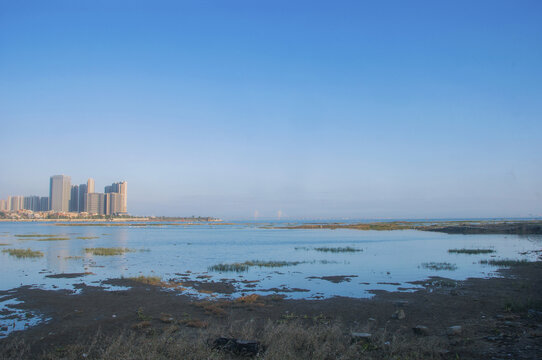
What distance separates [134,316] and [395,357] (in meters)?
10.5

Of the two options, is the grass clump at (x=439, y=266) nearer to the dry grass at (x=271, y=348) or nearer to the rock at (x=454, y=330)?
the rock at (x=454, y=330)

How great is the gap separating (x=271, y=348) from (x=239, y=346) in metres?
→ 0.93

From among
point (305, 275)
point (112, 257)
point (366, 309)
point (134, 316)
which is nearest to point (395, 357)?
point (366, 309)

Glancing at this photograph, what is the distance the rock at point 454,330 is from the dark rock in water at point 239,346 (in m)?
6.63

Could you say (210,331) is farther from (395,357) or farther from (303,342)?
(395,357)

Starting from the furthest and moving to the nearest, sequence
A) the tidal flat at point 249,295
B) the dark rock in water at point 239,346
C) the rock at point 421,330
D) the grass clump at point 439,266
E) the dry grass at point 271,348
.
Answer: the grass clump at point 439,266 < the tidal flat at point 249,295 < the rock at point 421,330 < the dark rock in water at point 239,346 < the dry grass at point 271,348

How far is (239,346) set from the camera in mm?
10508

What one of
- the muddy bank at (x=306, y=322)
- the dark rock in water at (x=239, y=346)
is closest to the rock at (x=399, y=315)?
the muddy bank at (x=306, y=322)

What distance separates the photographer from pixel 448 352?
417 inches

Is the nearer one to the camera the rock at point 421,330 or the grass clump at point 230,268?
the rock at point 421,330

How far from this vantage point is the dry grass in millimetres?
9914

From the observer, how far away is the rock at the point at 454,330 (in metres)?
12.5

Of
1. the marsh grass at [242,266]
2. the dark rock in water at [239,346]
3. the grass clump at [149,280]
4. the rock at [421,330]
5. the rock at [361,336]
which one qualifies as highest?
the dark rock in water at [239,346]

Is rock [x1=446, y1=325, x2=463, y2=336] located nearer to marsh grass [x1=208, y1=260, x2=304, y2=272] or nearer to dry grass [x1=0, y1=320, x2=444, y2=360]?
dry grass [x1=0, y1=320, x2=444, y2=360]
